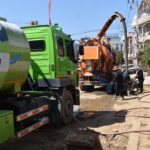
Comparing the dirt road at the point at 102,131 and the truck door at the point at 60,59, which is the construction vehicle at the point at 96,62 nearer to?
the dirt road at the point at 102,131

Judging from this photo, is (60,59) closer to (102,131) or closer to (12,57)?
(102,131)

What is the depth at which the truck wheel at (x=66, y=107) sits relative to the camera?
11.9 m

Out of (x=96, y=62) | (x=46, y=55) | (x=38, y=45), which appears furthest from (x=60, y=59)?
(x=96, y=62)

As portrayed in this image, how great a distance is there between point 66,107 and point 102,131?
159cm

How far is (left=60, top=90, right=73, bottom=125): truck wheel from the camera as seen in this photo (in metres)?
11.9

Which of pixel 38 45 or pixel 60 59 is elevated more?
pixel 38 45

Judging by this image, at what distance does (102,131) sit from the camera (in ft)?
36.9

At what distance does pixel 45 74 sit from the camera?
1190 cm

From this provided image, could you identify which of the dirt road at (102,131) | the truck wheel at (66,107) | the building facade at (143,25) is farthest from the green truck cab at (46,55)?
the building facade at (143,25)

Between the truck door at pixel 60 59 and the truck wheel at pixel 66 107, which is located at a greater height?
the truck door at pixel 60 59

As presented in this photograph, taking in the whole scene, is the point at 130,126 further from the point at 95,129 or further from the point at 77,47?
the point at 77,47

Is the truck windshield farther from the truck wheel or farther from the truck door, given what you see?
the truck wheel

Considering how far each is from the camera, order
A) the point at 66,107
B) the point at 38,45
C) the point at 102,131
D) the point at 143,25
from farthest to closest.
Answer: the point at 143,25 → the point at 66,107 → the point at 38,45 → the point at 102,131

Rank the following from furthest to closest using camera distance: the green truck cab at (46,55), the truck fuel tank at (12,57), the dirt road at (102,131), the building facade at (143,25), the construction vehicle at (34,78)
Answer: the building facade at (143,25)
the green truck cab at (46,55)
the dirt road at (102,131)
the construction vehicle at (34,78)
the truck fuel tank at (12,57)
